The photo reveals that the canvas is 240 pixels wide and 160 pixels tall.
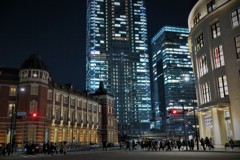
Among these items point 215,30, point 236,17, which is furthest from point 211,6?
point 236,17

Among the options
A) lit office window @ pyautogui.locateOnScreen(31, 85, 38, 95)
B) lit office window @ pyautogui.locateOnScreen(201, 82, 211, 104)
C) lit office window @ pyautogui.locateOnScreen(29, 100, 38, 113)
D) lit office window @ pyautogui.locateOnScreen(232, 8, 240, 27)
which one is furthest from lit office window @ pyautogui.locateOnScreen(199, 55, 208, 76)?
lit office window @ pyautogui.locateOnScreen(29, 100, 38, 113)

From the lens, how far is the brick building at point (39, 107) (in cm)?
5009

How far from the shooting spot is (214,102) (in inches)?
1549

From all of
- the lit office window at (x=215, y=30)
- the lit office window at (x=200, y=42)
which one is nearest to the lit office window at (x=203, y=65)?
the lit office window at (x=200, y=42)

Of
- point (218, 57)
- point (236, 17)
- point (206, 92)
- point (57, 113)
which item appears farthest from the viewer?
point (57, 113)

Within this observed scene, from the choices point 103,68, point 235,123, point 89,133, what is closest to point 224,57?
point 235,123

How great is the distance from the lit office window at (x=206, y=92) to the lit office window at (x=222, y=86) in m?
2.67

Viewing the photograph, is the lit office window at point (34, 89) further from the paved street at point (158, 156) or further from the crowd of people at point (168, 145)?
the paved street at point (158, 156)

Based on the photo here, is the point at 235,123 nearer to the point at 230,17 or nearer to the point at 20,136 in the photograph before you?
the point at 230,17

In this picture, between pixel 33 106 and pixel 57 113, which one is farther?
pixel 57 113

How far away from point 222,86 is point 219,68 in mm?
2839

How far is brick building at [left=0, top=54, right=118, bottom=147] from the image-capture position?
164ft

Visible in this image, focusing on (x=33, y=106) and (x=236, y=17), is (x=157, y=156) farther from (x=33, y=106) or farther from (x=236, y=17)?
(x=33, y=106)

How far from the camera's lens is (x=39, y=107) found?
5188 centimetres
